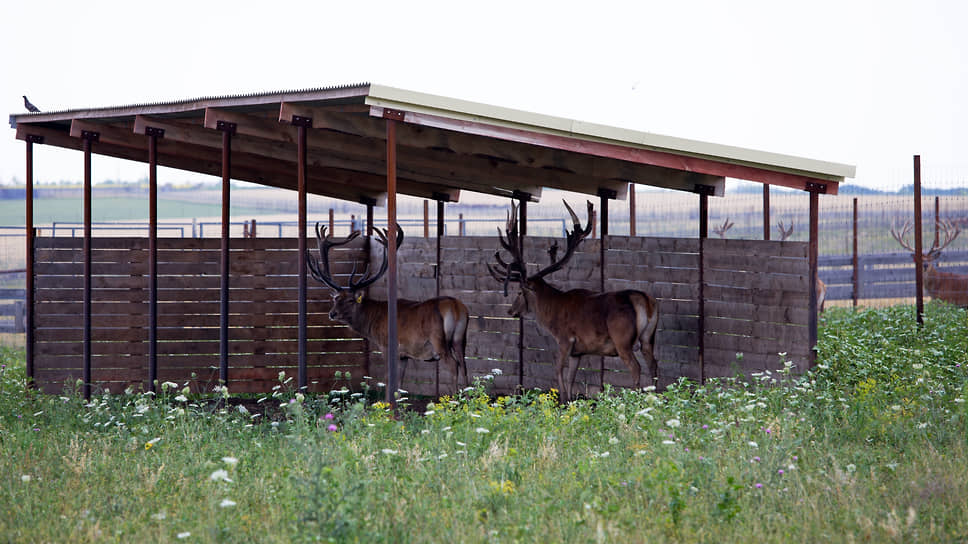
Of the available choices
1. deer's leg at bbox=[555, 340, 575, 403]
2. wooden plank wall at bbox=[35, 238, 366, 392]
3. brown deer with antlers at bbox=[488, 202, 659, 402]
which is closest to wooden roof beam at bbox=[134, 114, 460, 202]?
wooden plank wall at bbox=[35, 238, 366, 392]

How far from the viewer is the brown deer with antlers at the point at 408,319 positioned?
11.3 metres

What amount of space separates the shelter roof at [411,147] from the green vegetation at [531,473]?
2144 mm

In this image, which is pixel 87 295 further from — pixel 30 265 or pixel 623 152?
pixel 623 152

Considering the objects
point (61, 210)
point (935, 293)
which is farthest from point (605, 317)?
point (61, 210)

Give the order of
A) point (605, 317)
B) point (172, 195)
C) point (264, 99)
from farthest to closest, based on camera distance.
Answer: point (172, 195) < point (605, 317) < point (264, 99)

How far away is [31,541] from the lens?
548cm

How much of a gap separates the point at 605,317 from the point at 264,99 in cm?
429

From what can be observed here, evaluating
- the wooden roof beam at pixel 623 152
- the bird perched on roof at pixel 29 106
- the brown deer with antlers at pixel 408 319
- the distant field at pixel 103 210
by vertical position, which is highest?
the distant field at pixel 103 210

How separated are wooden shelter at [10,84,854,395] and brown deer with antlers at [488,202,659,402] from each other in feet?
1.74

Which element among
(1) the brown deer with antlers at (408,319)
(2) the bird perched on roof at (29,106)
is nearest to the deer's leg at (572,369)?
(1) the brown deer with antlers at (408,319)

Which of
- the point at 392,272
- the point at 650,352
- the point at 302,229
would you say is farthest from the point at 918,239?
the point at 302,229

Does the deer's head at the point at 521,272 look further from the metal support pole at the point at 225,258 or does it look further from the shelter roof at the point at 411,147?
the metal support pole at the point at 225,258

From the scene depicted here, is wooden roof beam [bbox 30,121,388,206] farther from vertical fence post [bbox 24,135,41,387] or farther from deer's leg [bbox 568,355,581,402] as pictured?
deer's leg [bbox 568,355,581,402]

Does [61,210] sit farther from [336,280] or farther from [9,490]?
[9,490]
